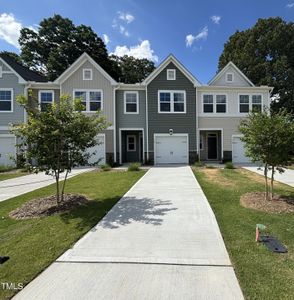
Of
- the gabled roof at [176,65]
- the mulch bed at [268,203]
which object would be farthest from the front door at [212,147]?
the mulch bed at [268,203]

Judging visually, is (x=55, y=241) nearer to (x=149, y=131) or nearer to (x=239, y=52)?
(x=149, y=131)

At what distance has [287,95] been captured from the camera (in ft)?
93.2

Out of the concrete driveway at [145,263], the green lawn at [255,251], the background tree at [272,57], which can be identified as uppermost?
the background tree at [272,57]

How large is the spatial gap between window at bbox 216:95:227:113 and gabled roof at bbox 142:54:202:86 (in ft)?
6.56

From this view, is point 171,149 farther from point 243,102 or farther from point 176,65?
point 243,102

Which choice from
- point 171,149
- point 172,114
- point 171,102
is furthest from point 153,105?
point 171,149

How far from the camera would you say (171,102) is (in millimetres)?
18109

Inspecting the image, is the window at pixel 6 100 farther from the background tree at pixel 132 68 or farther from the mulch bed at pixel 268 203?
the background tree at pixel 132 68

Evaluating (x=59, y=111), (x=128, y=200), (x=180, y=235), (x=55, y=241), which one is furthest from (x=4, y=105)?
(x=180, y=235)

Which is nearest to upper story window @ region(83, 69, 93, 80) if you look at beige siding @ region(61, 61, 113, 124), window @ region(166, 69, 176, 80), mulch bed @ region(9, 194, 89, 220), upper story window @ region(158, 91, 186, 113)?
beige siding @ region(61, 61, 113, 124)

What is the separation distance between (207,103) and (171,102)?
2.89m

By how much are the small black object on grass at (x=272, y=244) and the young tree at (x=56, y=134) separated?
4816 mm

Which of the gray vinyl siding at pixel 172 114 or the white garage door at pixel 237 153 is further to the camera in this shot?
the white garage door at pixel 237 153

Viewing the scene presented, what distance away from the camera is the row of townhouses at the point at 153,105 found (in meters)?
17.7
